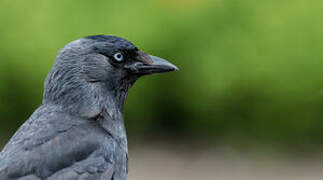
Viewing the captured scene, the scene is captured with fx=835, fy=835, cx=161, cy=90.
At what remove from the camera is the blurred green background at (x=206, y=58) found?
837 centimetres

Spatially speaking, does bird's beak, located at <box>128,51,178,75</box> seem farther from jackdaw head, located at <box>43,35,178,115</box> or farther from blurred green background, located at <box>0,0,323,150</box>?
blurred green background, located at <box>0,0,323,150</box>

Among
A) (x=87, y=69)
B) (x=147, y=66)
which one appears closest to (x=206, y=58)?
(x=147, y=66)

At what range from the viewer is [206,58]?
27.7ft

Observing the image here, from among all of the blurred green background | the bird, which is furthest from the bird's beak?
the blurred green background

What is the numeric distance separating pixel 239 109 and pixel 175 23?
1094mm

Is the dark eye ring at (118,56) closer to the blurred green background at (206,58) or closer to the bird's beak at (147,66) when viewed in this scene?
the bird's beak at (147,66)

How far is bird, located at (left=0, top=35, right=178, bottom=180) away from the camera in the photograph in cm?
483

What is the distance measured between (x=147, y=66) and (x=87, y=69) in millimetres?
415

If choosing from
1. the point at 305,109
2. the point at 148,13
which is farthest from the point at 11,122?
the point at 305,109

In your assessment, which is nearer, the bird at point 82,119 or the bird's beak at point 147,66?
the bird at point 82,119

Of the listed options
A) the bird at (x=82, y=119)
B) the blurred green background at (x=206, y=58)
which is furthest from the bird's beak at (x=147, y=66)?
the blurred green background at (x=206, y=58)

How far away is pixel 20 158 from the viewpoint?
4.77 m

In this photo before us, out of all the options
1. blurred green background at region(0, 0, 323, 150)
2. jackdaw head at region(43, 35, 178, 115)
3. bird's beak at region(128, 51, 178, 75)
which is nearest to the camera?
jackdaw head at region(43, 35, 178, 115)

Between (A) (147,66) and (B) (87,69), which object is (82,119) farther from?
(A) (147,66)
